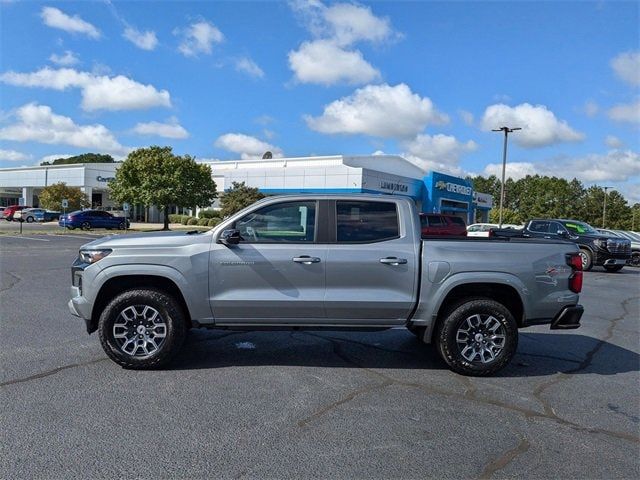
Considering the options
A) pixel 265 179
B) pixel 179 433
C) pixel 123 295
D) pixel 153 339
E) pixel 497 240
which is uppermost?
pixel 265 179

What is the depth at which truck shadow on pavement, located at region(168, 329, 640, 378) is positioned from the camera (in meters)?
5.80

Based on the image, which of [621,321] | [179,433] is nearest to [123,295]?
[179,433]

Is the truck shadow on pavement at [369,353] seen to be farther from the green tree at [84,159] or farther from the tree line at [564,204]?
the green tree at [84,159]

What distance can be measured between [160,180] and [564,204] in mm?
82596

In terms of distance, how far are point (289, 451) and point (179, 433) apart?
2.91 ft

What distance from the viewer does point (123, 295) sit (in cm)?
530

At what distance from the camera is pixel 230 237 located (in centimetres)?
525

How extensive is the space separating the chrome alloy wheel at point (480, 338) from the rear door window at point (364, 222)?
1238mm

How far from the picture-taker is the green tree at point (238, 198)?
42031mm

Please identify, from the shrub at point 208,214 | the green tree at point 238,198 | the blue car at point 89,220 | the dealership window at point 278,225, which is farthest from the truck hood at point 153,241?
the shrub at point 208,214

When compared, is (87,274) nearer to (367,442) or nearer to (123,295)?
(123,295)

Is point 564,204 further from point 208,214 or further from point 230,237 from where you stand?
point 230,237

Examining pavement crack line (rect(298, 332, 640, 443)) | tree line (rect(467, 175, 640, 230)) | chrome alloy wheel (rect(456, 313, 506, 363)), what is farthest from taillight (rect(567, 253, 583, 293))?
tree line (rect(467, 175, 640, 230))

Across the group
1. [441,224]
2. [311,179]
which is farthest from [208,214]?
[441,224]
